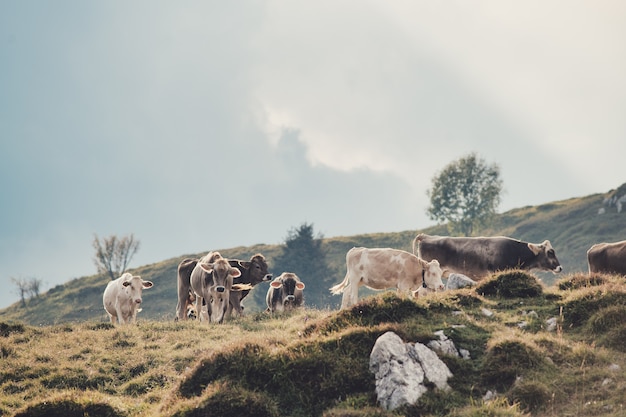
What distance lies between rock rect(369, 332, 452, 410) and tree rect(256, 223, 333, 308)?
67581 mm

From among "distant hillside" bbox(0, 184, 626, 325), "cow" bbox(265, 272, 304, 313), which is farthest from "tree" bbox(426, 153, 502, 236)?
"cow" bbox(265, 272, 304, 313)

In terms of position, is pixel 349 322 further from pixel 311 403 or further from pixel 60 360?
pixel 60 360

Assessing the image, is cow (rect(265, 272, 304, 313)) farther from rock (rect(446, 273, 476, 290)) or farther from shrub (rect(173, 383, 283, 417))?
shrub (rect(173, 383, 283, 417))

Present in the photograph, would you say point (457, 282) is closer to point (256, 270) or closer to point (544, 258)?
point (544, 258)

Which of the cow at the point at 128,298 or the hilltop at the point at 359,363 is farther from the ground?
the cow at the point at 128,298

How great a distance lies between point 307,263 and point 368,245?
32.5ft

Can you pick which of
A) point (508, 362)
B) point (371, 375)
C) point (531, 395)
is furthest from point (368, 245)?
point (531, 395)

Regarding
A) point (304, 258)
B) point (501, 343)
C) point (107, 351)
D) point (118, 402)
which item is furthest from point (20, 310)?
point (501, 343)

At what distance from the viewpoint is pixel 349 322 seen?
16.3 metres

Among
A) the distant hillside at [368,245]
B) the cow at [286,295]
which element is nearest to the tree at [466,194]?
the distant hillside at [368,245]

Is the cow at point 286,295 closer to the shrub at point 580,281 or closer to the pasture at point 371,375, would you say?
the pasture at point 371,375

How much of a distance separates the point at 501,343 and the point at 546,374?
3.73 feet

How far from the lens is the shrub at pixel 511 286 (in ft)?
61.2

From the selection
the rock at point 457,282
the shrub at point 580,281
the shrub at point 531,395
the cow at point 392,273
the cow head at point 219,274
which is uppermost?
the cow head at point 219,274
